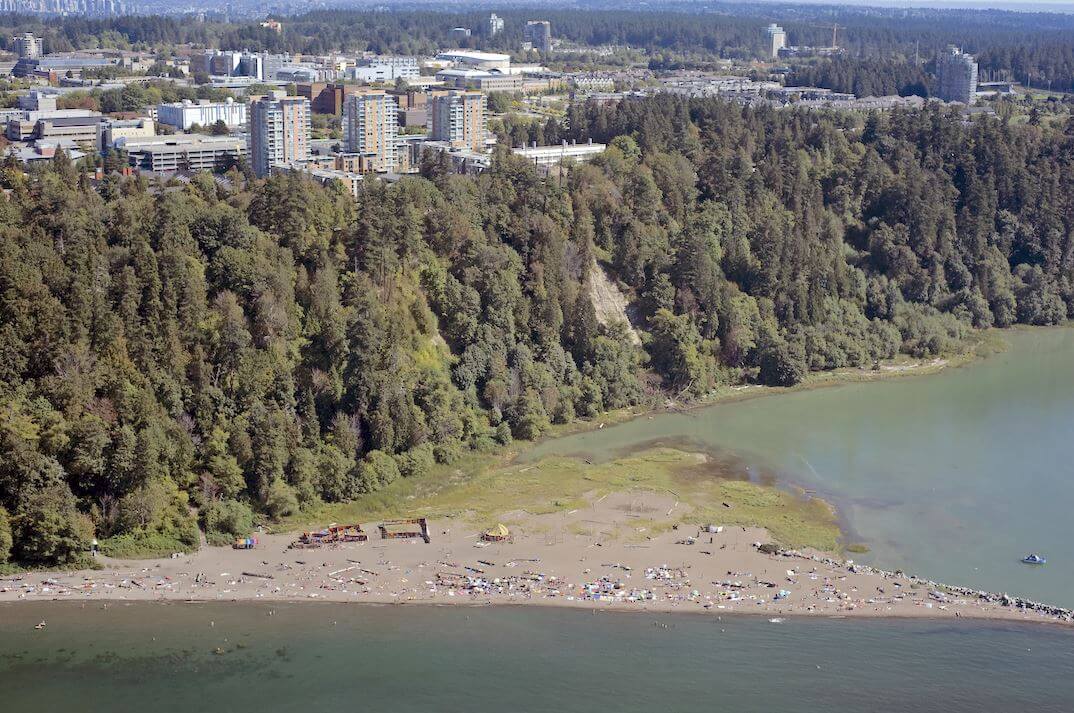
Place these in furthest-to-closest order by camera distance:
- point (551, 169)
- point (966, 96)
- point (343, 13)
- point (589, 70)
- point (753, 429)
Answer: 1. point (343, 13)
2. point (589, 70)
3. point (966, 96)
4. point (551, 169)
5. point (753, 429)

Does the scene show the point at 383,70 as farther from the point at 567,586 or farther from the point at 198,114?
the point at 567,586

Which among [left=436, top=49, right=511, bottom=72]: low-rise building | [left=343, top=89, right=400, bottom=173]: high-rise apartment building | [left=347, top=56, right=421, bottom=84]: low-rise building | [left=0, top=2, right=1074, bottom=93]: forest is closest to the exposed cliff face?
[left=343, top=89, right=400, bottom=173]: high-rise apartment building

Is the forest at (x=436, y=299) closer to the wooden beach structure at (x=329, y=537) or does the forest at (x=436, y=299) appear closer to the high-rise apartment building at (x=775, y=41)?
the wooden beach structure at (x=329, y=537)

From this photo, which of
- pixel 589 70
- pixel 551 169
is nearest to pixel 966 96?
pixel 589 70

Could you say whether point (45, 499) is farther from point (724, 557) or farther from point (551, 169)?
point (551, 169)

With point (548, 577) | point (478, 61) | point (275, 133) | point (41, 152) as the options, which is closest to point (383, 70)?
point (478, 61)

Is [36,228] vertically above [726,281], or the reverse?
[36,228]

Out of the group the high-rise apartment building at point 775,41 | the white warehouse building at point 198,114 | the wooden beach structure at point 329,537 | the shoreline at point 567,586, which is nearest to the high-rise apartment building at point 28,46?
the white warehouse building at point 198,114
